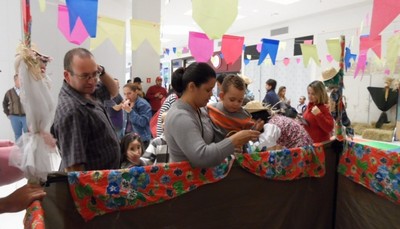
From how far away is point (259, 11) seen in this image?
27.3ft

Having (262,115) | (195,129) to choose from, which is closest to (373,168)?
(262,115)

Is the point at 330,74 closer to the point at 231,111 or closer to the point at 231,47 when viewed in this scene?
the point at 231,111

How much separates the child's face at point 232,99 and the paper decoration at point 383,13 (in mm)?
1425

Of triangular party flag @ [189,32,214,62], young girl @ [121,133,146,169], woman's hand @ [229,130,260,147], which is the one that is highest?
triangular party flag @ [189,32,214,62]

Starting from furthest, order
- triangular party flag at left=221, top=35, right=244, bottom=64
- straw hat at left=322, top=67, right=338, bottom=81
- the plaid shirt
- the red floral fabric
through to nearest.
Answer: triangular party flag at left=221, top=35, right=244, bottom=64
straw hat at left=322, top=67, right=338, bottom=81
the red floral fabric
the plaid shirt

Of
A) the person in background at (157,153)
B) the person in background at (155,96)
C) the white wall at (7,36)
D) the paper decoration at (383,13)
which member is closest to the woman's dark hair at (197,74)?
the person in background at (157,153)

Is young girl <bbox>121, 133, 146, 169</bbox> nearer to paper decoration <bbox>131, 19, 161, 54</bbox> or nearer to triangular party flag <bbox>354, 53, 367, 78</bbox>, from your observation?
paper decoration <bbox>131, 19, 161, 54</bbox>

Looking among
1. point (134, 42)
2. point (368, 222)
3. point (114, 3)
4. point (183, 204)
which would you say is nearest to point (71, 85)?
point (183, 204)

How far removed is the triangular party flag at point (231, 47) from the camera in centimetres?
426

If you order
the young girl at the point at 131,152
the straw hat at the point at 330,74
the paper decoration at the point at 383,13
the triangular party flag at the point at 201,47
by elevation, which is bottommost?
the young girl at the point at 131,152

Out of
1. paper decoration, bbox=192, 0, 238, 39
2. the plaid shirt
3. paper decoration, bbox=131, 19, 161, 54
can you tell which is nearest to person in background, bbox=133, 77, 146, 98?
paper decoration, bbox=131, 19, 161, 54

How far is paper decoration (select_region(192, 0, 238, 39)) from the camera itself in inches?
84.0

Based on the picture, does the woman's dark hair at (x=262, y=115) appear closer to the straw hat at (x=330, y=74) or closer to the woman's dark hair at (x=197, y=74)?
the straw hat at (x=330, y=74)

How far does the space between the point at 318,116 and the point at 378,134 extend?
5122 mm
